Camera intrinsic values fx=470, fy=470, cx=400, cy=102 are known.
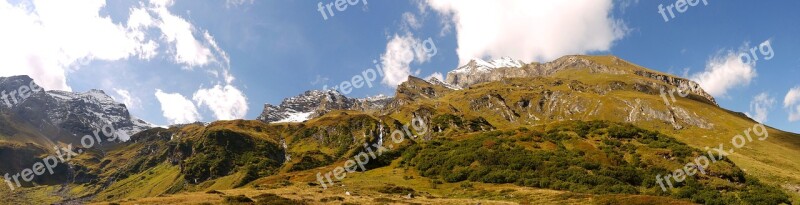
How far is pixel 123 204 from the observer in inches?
1861

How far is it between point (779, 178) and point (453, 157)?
5809 cm

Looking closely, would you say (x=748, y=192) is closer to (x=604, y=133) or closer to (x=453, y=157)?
(x=604, y=133)

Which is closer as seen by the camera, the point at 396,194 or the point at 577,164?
Result: the point at 396,194

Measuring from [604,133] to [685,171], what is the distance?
24731 mm

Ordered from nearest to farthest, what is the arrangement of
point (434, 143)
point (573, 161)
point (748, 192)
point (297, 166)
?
point (748, 192) < point (573, 161) < point (434, 143) < point (297, 166)

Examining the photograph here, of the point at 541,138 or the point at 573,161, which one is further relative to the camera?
the point at 541,138

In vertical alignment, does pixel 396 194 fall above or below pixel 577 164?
below

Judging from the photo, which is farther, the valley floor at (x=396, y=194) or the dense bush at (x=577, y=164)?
the dense bush at (x=577, y=164)

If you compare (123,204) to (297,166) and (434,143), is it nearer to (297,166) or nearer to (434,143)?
(434,143)

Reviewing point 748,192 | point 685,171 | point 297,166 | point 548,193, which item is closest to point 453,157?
point 548,193

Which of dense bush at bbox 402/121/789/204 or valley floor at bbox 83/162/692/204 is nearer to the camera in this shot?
valley floor at bbox 83/162/692/204

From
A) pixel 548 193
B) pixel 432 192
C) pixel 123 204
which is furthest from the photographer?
pixel 432 192

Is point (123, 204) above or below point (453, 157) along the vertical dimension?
below

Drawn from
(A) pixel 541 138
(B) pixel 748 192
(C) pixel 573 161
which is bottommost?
(B) pixel 748 192
